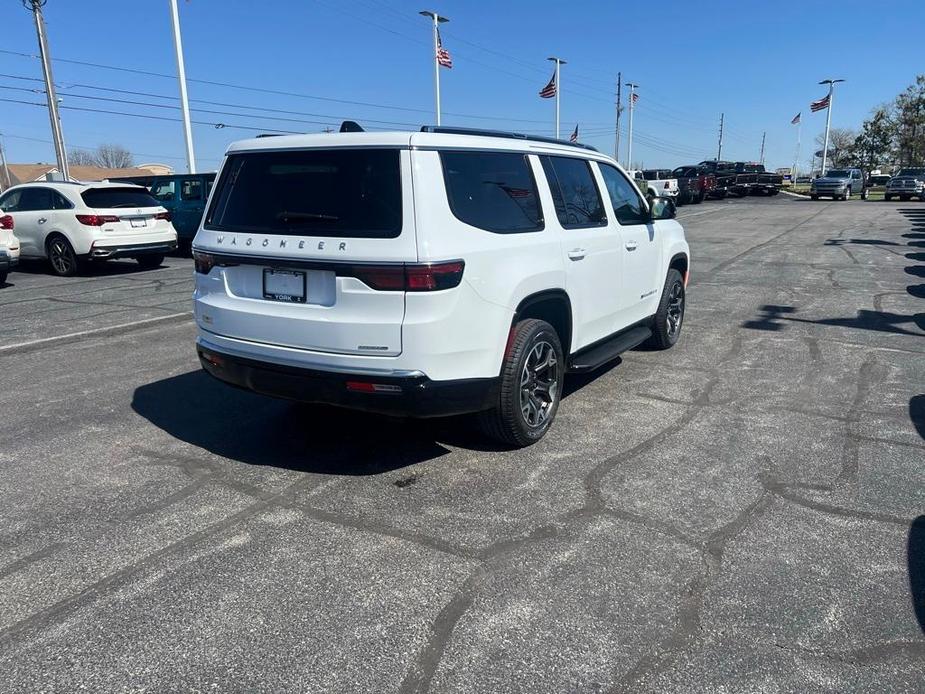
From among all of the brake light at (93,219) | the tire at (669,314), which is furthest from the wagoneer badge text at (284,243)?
the brake light at (93,219)

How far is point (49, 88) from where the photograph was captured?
25594mm

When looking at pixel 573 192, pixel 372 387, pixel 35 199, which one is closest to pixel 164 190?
pixel 35 199

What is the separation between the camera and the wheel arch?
4254 millimetres

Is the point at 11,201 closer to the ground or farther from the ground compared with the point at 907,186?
farther from the ground

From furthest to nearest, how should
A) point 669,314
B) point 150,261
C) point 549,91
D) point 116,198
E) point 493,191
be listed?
point 549,91, point 150,261, point 116,198, point 669,314, point 493,191

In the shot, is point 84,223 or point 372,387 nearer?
point 372,387

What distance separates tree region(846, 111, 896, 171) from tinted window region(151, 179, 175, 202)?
6801 centimetres

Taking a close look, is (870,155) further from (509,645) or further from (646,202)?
(509,645)

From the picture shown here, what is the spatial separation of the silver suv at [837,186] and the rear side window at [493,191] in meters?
42.8

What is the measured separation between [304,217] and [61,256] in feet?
37.8

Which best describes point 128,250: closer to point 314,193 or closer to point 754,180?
point 314,193

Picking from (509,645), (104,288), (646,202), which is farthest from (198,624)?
(104,288)

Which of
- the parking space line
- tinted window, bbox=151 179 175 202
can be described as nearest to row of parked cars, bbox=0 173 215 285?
tinted window, bbox=151 179 175 202

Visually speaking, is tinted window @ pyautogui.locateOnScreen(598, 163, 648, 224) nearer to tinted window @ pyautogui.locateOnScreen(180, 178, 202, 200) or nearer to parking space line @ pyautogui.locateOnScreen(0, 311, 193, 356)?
parking space line @ pyautogui.locateOnScreen(0, 311, 193, 356)
